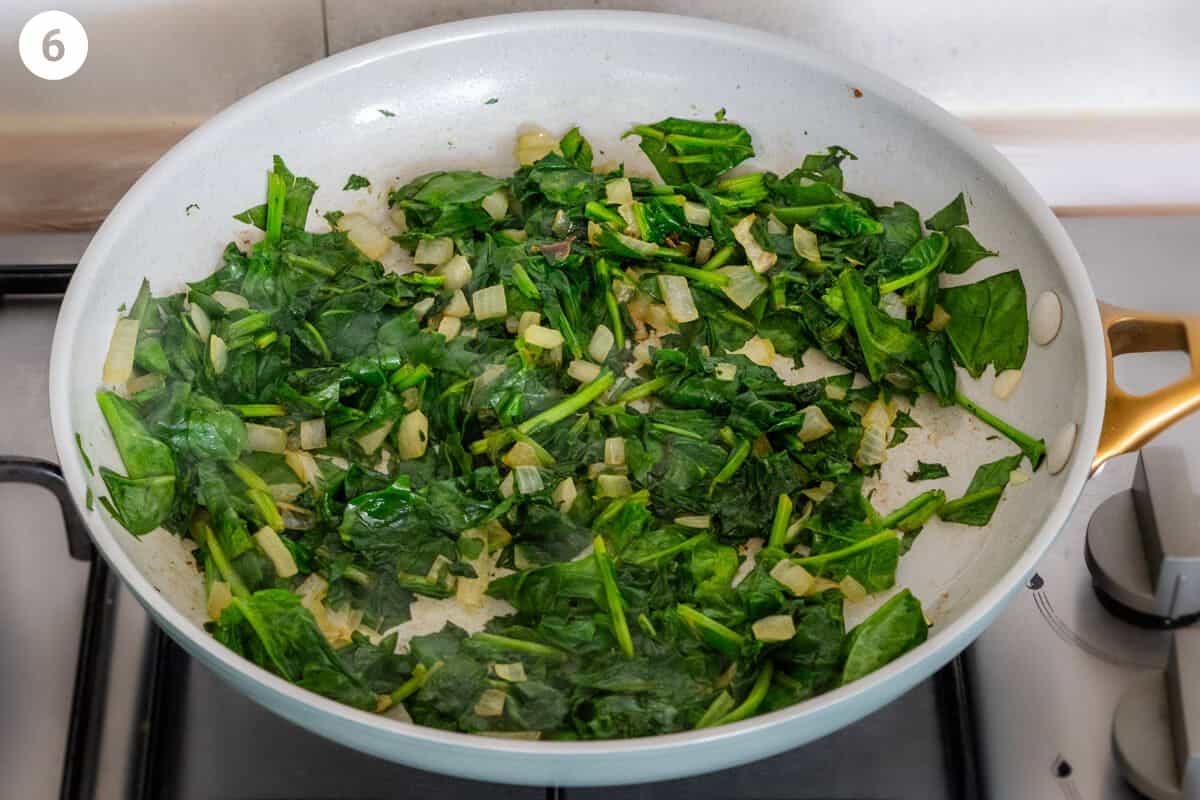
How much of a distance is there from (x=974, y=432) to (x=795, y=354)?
0.20 m

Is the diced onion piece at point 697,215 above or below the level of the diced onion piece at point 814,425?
above

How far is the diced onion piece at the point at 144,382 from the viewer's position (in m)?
1.14

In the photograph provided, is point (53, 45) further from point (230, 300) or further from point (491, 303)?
point (491, 303)

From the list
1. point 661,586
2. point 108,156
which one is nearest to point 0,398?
point 108,156

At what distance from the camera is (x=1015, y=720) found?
102cm

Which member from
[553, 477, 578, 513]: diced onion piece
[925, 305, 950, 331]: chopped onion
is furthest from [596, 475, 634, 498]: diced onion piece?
[925, 305, 950, 331]: chopped onion

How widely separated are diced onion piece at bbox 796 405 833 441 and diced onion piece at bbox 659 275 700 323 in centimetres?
17

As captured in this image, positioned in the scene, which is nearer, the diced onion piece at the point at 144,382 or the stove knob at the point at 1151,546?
Result: the stove knob at the point at 1151,546

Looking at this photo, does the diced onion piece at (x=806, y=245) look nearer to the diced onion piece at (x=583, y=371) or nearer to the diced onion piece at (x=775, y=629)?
the diced onion piece at (x=583, y=371)

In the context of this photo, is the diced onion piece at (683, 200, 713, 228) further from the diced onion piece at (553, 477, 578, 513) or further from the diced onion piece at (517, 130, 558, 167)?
the diced onion piece at (553, 477, 578, 513)

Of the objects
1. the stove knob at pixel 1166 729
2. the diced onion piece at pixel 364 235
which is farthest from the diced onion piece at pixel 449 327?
the stove knob at pixel 1166 729

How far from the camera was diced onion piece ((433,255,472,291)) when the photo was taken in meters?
1.29

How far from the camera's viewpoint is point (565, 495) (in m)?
1.13

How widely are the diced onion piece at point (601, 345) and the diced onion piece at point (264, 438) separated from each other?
0.32 m
